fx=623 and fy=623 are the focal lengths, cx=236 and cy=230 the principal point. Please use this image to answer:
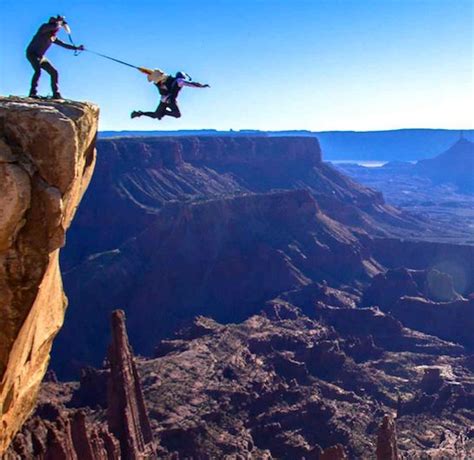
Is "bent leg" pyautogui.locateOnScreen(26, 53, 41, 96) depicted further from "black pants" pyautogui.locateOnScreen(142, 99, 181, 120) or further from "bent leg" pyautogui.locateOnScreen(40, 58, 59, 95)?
"black pants" pyautogui.locateOnScreen(142, 99, 181, 120)

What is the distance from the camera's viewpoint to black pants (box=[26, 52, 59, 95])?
43.0 ft

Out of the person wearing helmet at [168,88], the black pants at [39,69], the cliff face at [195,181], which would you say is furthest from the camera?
the cliff face at [195,181]

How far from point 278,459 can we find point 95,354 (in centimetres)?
4577

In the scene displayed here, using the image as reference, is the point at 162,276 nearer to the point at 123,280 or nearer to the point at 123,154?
the point at 123,280

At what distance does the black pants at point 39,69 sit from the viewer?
13.1 metres

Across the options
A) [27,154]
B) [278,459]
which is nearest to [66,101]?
[27,154]

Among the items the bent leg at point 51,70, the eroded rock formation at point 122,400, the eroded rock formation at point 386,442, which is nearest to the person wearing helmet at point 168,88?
the bent leg at point 51,70

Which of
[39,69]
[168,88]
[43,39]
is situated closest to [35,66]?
[39,69]

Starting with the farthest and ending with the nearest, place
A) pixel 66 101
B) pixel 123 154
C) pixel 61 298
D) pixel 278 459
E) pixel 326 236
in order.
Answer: pixel 123 154 → pixel 326 236 → pixel 278 459 → pixel 61 298 → pixel 66 101

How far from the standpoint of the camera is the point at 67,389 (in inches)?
2527

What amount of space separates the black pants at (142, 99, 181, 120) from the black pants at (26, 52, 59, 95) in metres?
3.09

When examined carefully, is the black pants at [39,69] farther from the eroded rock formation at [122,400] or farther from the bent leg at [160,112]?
the eroded rock formation at [122,400]

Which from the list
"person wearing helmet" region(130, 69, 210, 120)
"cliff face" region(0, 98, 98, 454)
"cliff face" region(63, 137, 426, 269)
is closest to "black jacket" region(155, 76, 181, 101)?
"person wearing helmet" region(130, 69, 210, 120)

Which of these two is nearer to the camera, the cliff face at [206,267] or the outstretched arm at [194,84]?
the outstretched arm at [194,84]
